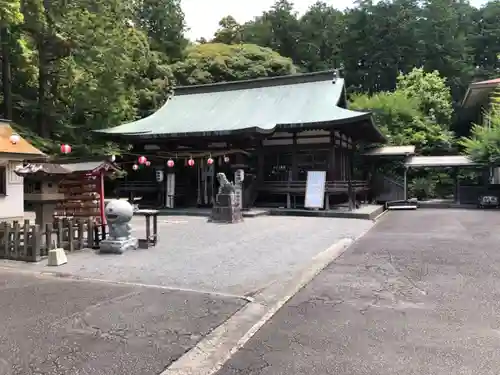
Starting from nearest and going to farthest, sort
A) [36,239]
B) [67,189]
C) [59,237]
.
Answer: [36,239] → [59,237] → [67,189]

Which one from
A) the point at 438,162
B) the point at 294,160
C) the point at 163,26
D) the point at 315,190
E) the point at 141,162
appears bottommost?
the point at 315,190

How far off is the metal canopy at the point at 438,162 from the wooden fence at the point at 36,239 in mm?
18773

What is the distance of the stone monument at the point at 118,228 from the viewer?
26.5 ft

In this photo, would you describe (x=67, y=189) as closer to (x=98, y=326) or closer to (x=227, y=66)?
(x=98, y=326)

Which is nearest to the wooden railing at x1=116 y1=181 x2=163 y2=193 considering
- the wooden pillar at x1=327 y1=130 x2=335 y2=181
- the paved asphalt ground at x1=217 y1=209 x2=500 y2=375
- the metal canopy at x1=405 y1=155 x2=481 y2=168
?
the wooden pillar at x1=327 y1=130 x2=335 y2=181

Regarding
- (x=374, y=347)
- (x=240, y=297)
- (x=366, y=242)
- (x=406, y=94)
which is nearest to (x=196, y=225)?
(x=366, y=242)

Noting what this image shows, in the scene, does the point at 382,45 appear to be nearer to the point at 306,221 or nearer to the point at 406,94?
the point at 406,94

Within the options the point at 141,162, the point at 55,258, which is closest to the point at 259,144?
the point at 141,162

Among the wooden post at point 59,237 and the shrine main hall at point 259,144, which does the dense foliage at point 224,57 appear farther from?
the wooden post at point 59,237

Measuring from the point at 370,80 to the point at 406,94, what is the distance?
10578 mm

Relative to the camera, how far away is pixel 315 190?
1667 centimetres

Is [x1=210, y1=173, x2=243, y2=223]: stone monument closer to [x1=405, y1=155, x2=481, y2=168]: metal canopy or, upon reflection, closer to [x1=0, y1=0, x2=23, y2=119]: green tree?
[x1=0, y1=0, x2=23, y2=119]: green tree

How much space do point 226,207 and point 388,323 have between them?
9.87 meters

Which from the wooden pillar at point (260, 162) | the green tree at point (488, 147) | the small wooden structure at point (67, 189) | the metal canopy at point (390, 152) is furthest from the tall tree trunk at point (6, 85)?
the green tree at point (488, 147)
